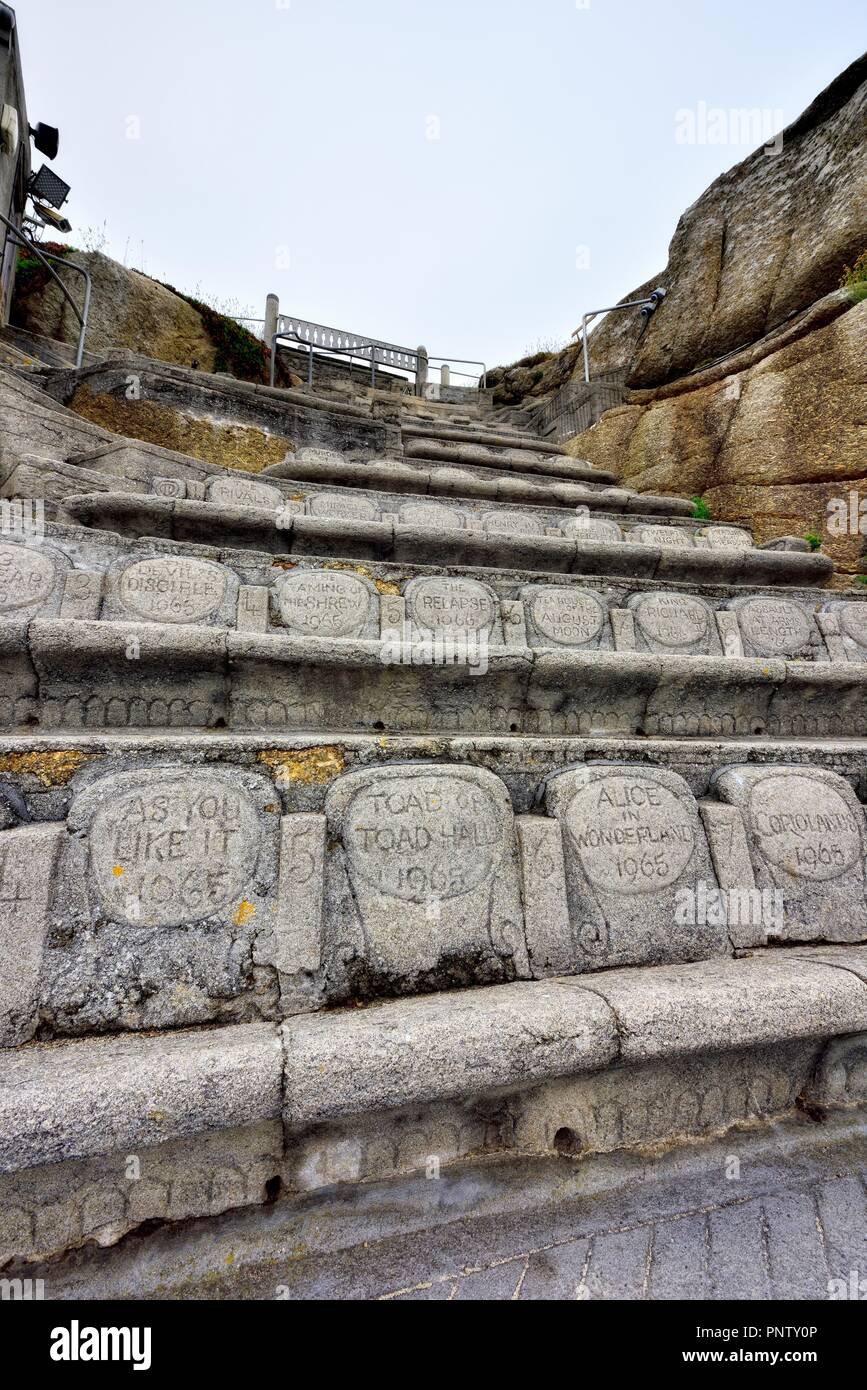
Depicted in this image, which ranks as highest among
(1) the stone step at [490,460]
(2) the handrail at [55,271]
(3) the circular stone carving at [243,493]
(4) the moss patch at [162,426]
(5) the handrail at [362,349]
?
(5) the handrail at [362,349]

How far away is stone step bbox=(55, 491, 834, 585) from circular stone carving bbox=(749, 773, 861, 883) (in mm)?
2579

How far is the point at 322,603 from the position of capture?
3408 mm

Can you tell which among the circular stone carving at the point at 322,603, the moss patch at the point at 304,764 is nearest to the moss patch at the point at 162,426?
the circular stone carving at the point at 322,603

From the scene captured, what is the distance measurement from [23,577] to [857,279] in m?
9.42

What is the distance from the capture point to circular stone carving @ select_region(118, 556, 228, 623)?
305 cm

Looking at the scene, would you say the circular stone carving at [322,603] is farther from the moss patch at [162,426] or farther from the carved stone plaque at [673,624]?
the moss patch at [162,426]

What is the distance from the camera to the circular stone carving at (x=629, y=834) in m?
2.16

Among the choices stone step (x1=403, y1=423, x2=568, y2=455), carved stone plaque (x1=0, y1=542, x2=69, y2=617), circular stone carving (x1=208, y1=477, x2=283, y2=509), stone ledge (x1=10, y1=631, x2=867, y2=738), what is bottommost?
stone ledge (x1=10, y1=631, x2=867, y2=738)

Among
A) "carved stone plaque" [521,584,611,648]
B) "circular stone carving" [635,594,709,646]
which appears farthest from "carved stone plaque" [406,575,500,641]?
"circular stone carving" [635,594,709,646]

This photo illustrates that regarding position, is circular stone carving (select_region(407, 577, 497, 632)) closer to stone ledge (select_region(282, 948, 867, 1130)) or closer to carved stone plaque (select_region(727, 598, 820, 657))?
carved stone plaque (select_region(727, 598, 820, 657))

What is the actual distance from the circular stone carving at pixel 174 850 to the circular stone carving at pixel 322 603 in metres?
1.55

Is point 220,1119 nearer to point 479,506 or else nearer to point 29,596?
point 29,596
